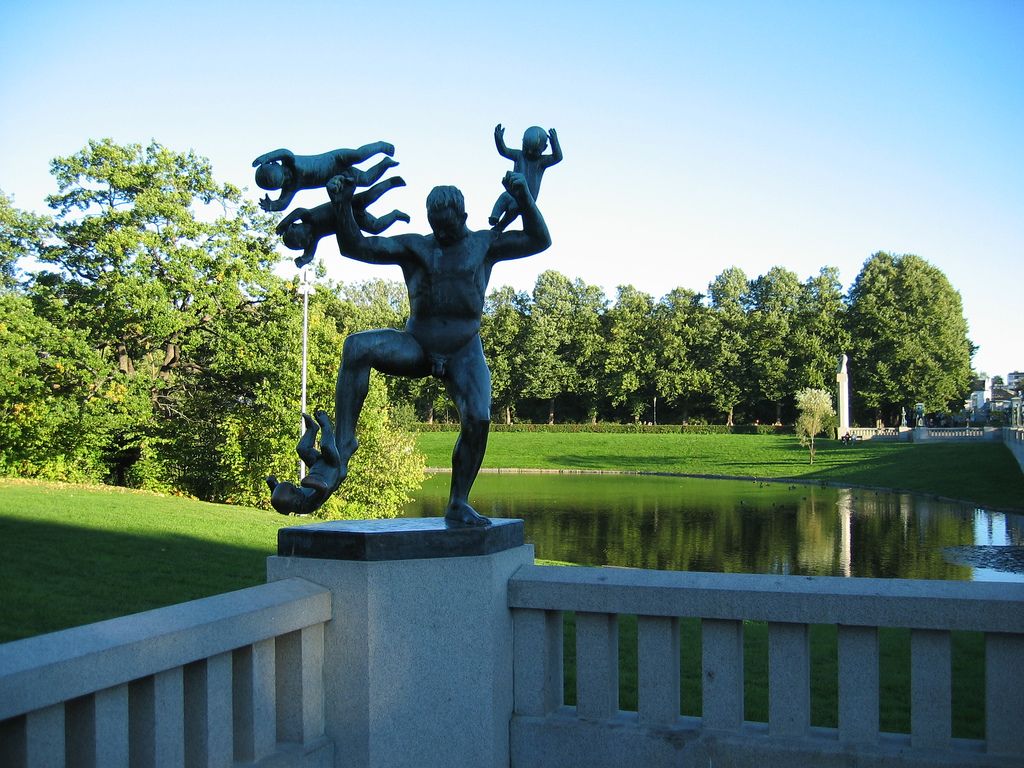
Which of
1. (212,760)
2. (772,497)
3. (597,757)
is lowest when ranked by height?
(772,497)

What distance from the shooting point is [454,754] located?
151 inches

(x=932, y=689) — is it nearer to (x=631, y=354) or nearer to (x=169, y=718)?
(x=169, y=718)

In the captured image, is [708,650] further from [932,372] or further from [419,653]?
[932,372]

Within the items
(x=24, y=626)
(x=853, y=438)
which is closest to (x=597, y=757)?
(x=24, y=626)

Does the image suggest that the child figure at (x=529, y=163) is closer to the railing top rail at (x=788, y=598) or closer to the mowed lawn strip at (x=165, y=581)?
the railing top rail at (x=788, y=598)

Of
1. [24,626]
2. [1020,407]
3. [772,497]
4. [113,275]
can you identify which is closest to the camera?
[24,626]

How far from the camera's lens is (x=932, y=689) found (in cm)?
352

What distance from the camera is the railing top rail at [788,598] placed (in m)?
3.45

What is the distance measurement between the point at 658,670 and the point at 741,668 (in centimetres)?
34

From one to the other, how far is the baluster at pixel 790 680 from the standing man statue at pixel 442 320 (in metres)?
1.35

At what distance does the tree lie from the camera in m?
57.4

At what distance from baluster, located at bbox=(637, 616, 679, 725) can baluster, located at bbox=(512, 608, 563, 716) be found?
0.44 meters

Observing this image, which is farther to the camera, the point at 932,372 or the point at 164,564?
the point at 932,372

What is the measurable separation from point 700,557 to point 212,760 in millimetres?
20006
